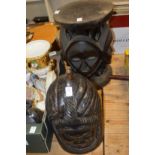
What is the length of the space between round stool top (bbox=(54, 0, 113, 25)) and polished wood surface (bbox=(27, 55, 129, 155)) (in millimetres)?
466

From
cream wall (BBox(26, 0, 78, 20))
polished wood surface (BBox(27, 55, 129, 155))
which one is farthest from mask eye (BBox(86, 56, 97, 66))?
cream wall (BBox(26, 0, 78, 20))

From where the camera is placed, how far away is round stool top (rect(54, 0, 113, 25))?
1.13 meters

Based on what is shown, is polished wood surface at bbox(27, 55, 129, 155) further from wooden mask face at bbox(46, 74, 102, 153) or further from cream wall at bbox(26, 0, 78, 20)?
cream wall at bbox(26, 0, 78, 20)

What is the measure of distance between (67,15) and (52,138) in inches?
25.7

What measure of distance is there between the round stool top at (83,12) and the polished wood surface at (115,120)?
18.4 inches

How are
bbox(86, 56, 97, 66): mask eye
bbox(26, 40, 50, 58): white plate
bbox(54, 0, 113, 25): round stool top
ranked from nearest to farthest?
1. bbox(54, 0, 113, 25): round stool top
2. bbox(86, 56, 97, 66): mask eye
3. bbox(26, 40, 50, 58): white plate

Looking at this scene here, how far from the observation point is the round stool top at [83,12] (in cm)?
113

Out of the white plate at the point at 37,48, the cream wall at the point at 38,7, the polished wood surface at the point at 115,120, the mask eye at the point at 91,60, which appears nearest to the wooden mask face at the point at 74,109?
the polished wood surface at the point at 115,120

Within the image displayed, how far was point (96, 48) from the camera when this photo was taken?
1228mm

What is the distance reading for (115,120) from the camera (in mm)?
1267

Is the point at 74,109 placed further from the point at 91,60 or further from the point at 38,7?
the point at 38,7
